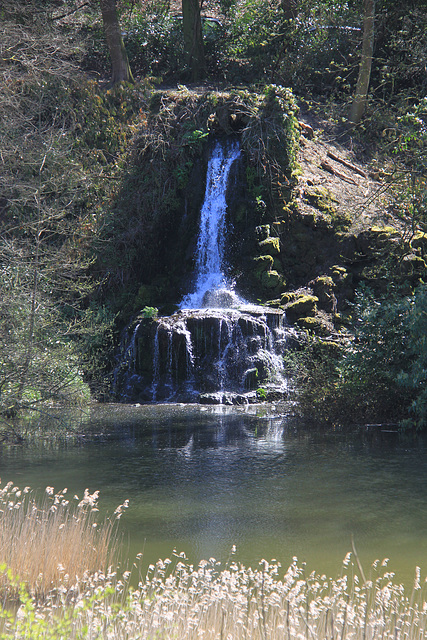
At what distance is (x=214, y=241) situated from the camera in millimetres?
20391

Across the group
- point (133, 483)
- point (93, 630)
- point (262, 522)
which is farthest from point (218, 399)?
point (93, 630)

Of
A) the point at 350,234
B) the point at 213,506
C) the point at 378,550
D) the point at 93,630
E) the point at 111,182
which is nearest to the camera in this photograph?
the point at 93,630

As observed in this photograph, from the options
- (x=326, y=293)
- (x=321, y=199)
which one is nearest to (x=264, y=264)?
(x=326, y=293)

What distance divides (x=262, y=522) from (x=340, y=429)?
5.72 metres

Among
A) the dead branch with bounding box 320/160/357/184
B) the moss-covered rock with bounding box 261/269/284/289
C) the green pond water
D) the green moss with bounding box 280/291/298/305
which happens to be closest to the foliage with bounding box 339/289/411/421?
the green pond water

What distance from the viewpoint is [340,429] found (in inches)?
492

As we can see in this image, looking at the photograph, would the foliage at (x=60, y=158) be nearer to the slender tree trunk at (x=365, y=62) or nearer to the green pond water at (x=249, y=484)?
the green pond water at (x=249, y=484)

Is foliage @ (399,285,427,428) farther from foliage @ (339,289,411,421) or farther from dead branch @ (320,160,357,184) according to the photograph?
dead branch @ (320,160,357,184)

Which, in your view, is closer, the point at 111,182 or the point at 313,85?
the point at 111,182

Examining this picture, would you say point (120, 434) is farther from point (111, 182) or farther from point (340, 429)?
point (111, 182)

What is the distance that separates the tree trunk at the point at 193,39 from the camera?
2631 cm

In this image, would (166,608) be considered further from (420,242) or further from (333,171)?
(333,171)

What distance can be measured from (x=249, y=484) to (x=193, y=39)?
22.5 m

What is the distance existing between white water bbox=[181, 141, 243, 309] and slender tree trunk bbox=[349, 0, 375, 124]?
13.7 feet
